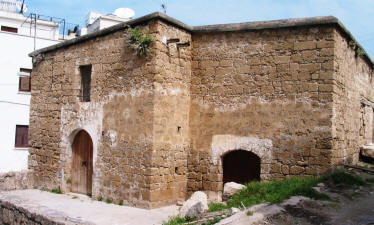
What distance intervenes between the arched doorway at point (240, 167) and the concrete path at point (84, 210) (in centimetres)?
182

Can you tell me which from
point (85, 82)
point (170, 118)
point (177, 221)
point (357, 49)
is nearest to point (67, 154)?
point (85, 82)

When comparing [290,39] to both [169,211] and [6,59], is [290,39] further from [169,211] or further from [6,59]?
[6,59]

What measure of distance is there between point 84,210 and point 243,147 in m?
3.68

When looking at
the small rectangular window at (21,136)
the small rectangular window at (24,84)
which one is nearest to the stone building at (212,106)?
the small rectangular window at (21,136)

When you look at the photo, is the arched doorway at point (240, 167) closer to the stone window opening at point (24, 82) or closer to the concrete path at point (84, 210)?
the concrete path at point (84, 210)

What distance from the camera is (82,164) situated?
1070 cm

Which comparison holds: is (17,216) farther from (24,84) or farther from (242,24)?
(24,84)

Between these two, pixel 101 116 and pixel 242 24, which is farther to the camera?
pixel 101 116

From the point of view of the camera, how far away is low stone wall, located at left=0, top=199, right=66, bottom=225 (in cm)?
823

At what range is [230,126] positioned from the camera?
910 centimetres

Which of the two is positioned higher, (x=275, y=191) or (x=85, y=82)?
(x=85, y=82)

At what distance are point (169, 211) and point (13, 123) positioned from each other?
11750mm

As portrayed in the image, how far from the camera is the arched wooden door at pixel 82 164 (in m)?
10.5

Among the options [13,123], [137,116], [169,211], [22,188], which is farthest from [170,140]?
[13,123]
